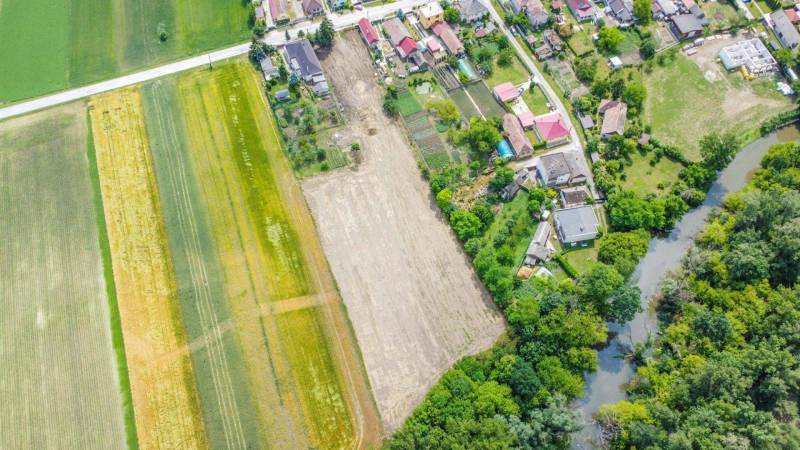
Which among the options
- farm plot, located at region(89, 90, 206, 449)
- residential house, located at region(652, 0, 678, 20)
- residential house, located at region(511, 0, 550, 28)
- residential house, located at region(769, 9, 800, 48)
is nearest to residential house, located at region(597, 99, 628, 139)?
residential house, located at region(511, 0, 550, 28)

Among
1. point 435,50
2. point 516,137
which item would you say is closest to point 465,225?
point 516,137

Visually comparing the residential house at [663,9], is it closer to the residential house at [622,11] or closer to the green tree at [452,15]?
the residential house at [622,11]

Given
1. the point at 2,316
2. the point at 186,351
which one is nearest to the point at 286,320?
the point at 186,351

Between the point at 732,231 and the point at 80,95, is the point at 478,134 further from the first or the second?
the point at 80,95

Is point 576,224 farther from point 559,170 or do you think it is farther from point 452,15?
point 452,15

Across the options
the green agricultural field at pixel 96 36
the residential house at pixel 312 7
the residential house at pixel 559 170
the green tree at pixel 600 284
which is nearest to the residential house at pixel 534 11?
the residential house at pixel 559 170
